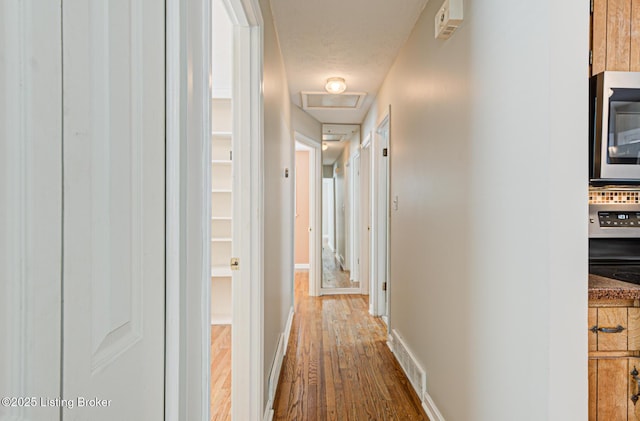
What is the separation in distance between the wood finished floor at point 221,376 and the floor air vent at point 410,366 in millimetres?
1188

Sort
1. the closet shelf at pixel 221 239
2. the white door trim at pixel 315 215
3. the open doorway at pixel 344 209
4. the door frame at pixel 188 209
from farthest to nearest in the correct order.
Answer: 1. the open doorway at pixel 344 209
2. the white door trim at pixel 315 215
3. the closet shelf at pixel 221 239
4. the door frame at pixel 188 209

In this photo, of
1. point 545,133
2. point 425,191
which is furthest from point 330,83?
point 545,133

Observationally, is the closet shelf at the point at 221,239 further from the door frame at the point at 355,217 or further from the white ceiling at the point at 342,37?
the door frame at the point at 355,217

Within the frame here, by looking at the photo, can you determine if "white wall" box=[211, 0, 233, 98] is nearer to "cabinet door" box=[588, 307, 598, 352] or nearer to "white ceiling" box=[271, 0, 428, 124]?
"white ceiling" box=[271, 0, 428, 124]

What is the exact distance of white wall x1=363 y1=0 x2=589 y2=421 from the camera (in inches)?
40.5

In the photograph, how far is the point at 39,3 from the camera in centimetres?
36

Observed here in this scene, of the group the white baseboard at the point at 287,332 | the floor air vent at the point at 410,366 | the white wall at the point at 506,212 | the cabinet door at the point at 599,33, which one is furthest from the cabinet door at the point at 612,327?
the white baseboard at the point at 287,332

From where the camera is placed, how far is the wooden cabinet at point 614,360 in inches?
46.4

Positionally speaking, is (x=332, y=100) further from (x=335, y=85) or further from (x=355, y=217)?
(x=355, y=217)

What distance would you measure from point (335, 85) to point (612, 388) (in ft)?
9.96

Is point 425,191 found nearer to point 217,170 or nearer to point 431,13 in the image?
point 431,13

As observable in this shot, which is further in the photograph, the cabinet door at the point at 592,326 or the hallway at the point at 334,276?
the hallway at the point at 334,276

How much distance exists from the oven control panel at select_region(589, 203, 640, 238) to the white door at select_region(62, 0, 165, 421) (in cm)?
194

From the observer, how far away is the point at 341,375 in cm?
258
